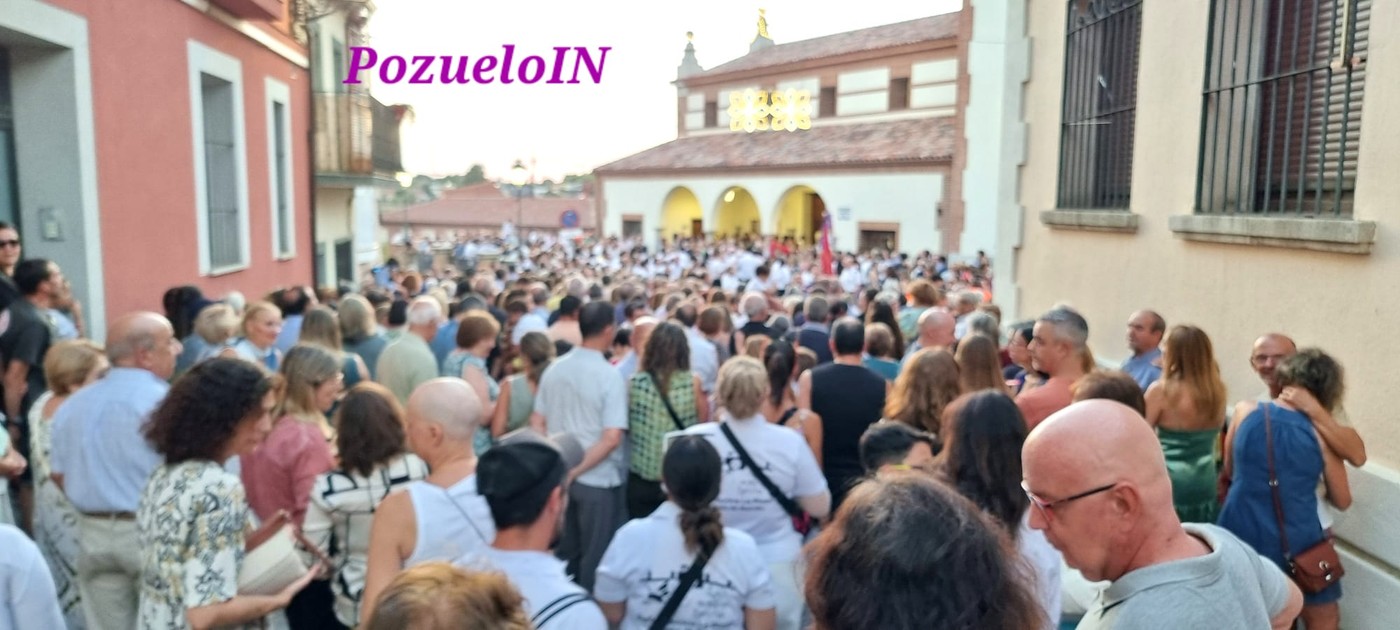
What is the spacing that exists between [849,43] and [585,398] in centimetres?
3014

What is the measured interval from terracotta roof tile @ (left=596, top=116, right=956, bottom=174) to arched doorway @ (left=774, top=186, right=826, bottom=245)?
2078 mm

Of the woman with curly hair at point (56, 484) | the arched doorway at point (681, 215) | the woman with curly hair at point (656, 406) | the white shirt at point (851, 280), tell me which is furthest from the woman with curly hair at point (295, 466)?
the arched doorway at point (681, 215)

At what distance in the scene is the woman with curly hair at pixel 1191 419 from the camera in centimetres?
422

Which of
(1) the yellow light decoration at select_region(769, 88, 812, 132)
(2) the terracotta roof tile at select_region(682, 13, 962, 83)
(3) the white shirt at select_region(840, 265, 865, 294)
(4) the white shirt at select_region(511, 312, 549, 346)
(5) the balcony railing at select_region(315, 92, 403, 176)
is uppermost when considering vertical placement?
(2) the terracotta roof tile at select_region(682, 13, 962, 83)

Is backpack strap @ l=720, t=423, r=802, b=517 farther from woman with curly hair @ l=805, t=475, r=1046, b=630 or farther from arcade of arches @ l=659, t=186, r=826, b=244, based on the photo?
arcade of arches @ l=659, t=186, r=826, b=244

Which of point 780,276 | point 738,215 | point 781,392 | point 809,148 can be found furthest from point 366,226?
point 781,392

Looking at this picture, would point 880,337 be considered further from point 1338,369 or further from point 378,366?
point 378,366

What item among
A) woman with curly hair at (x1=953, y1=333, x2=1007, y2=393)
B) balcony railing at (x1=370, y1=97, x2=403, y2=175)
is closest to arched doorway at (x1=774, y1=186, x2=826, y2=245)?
balcony railing at (x1=370, y1=97, x2=403, y2=175)

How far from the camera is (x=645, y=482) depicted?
197 inches

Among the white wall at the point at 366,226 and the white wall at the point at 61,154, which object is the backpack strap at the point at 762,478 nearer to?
the white wall at the point at 61,154

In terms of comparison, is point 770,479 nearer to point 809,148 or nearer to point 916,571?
point 916,571

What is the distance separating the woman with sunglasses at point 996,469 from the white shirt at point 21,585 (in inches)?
93.4

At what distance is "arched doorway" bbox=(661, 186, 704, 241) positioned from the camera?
36375 mm

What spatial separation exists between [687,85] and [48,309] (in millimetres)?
34494
